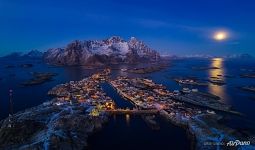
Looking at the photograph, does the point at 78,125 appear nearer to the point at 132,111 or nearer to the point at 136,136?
the point at 136,136

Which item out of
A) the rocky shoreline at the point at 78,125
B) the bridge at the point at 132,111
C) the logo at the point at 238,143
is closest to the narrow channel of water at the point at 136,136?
the rocky shoreline at the point at 78,125

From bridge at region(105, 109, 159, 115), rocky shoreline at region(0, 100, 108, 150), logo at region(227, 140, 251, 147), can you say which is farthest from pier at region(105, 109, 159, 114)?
logo at region(227, 140, 251, 147)

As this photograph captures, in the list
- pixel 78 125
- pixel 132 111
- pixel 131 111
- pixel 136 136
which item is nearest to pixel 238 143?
pixel 136 136

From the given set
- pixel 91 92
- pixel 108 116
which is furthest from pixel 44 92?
pixel 108 116

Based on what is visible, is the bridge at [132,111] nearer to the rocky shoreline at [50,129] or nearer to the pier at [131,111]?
the pier at [131,111]

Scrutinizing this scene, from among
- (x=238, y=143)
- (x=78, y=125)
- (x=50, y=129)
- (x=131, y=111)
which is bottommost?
(x=238, y=143)

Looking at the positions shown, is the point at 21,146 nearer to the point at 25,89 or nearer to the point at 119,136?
the point at 119,136

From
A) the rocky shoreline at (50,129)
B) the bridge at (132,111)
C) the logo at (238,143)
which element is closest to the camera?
A: the rocky shoreline at (50,129)

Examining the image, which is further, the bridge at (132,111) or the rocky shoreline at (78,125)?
the bridge at (132,111)

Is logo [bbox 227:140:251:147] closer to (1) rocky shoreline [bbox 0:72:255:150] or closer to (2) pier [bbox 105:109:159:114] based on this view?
(1) rocky shoreline [bbox 0:72:255:150]
